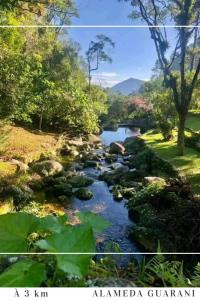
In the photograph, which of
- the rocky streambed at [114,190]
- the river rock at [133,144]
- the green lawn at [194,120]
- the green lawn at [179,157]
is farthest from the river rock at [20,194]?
the green lawn at [194,120]

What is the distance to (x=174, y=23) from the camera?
2818 mm

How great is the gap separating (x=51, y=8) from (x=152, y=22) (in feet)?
2.70

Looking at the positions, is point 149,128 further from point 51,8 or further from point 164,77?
point 51,8

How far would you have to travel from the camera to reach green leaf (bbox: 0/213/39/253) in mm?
1952

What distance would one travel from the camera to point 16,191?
391 centimetres

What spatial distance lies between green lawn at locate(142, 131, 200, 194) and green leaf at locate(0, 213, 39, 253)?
1.40m

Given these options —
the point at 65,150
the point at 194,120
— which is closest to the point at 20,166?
the point at 65,150

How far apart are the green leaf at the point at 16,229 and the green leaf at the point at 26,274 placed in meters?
0.15

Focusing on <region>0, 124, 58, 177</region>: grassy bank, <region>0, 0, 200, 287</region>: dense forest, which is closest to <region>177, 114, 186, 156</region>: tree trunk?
<region>0, 0, 200, 287</region>: dense forest

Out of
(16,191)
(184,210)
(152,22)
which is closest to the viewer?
(152,22)

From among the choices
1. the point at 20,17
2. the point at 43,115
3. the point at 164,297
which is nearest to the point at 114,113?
the point at 43,115

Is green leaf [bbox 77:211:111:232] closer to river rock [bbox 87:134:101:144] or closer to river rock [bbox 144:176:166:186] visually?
river rock [bbox 144:176:166:186]

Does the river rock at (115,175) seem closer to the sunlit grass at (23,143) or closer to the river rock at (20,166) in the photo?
the river rock at (20,166)

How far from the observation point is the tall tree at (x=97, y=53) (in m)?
2.85
